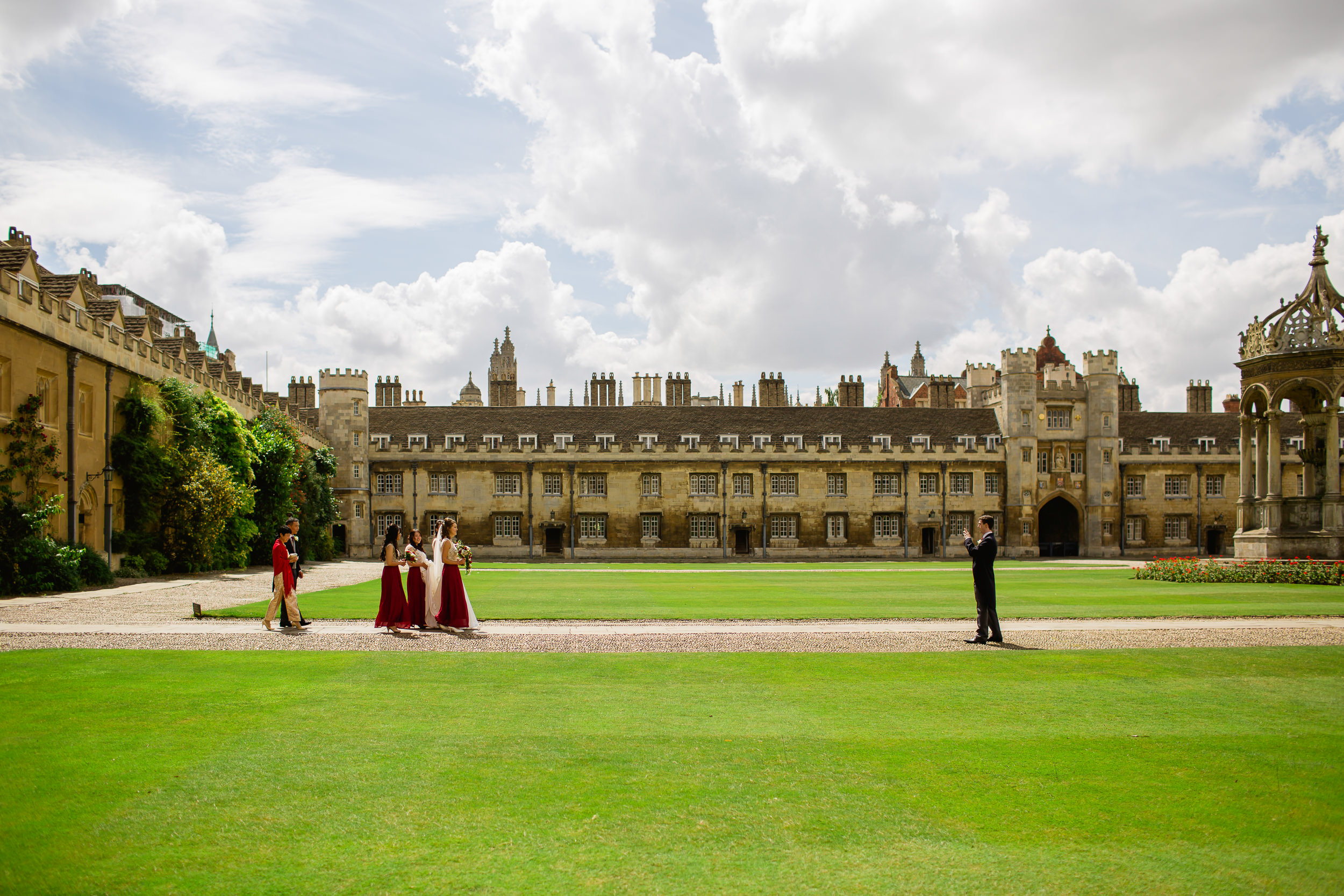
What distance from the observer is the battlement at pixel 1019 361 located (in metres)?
53.1

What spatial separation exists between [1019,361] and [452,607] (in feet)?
150

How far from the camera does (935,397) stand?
61.2 meters

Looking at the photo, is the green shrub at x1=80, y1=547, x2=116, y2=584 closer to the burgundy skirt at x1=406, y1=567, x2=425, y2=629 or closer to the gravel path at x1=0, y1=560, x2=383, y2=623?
the gravel path at x1=0, y1=560, x2=383, y2=623

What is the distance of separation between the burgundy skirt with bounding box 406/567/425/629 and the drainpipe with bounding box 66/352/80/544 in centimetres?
1560

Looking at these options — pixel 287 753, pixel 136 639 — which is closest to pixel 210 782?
pixel 287 753


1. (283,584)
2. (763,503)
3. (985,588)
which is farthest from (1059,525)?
(283,584)

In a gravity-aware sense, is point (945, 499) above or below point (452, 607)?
above

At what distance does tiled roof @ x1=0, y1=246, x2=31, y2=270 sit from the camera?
2478cm

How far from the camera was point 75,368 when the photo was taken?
83.4ft

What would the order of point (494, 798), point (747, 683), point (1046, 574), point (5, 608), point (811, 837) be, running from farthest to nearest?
point (1046, 574), point (5, 608), point (747, 683), point (494, 798), point (811, 837)

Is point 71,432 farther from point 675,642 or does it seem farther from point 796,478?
point 796,478

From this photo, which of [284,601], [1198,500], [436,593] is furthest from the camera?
[1198,500]

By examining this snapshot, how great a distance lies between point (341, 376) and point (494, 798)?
160 feet

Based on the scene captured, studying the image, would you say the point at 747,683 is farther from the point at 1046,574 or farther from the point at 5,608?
the point at 1046,574
